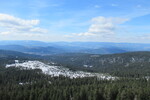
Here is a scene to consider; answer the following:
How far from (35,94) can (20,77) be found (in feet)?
221

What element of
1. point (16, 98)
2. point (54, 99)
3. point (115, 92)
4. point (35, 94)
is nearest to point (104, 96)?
point (115, 92)

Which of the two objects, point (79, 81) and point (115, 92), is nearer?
point (115, 92)

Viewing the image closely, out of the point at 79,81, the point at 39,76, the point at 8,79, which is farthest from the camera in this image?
the point at 39,76

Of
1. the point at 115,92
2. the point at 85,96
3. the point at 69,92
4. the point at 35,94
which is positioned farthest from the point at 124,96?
the point at 35,94

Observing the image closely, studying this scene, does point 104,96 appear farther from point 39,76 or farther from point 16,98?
point 39,76

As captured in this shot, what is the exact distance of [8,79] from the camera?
438 feet

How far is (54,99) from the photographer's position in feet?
237

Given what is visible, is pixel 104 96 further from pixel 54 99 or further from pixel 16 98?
pixel 16 98

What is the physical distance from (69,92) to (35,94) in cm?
1624

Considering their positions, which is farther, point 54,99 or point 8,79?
point 8,79

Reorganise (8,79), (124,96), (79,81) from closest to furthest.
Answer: (124,96), (79,81), (8,79)

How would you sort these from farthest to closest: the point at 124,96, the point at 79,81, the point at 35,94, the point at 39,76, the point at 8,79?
1. the point at 39,76
2. the point at 8,79
3. the point at 79,81
4. the point at 35,94
5. the point at 124,96

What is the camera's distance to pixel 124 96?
71.1m

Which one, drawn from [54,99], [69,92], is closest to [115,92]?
[69,92]
